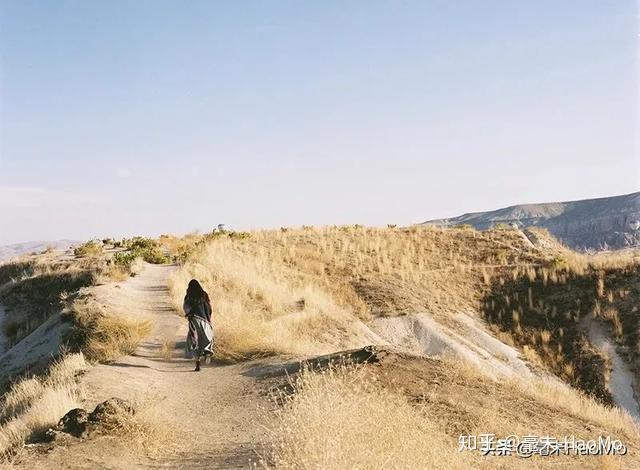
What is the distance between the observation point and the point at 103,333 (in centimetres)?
1448

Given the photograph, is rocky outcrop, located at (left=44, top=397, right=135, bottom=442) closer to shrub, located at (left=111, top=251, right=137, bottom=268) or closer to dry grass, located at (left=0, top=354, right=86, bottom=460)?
dry grass, located at (left=0, top=354, right=86, bottom=460)

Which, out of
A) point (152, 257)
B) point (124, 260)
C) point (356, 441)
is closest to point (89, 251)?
point (152, 257)

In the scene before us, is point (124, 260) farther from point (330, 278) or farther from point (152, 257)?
point (330, 278)

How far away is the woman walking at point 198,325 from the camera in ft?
41.6

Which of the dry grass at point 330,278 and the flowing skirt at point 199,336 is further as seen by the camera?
the dry grass at point 330,278

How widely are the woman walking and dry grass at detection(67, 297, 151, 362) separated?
196 cm

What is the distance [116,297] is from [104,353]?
188 inches

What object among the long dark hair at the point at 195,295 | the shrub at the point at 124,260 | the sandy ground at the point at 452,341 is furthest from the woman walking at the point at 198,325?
the shrub at the point at 124,260

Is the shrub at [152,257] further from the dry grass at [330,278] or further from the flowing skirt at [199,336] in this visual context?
the flowing skirt at [199,336]

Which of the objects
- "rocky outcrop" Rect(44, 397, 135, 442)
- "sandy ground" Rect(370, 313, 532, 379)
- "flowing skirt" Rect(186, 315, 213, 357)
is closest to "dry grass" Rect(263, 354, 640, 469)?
"rocky outcrop" Rect(44, 397, 135, 442)

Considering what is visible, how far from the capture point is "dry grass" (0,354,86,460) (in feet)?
26.1

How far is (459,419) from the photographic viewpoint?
8680 mm

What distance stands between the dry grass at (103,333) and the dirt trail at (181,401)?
0.35 m

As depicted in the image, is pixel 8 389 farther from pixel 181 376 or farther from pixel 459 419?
pixel 459 419
